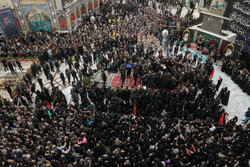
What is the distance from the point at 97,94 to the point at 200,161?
27.4ft

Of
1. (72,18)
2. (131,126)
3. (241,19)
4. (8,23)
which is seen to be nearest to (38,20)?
(8,23)

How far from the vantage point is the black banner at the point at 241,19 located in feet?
63.4

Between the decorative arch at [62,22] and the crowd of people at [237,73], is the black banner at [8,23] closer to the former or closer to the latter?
the decorative arch at [62,22]

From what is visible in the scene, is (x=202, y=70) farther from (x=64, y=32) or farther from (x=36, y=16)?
(x=36, y=16)

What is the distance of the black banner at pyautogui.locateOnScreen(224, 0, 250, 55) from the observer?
1933 cm

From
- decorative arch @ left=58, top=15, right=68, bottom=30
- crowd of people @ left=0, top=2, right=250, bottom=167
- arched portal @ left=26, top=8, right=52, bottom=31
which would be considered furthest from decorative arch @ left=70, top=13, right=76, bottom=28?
crowd of people @ left=0, top=2, right=250, bottom=167

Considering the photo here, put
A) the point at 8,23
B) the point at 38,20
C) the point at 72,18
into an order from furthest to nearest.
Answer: the point at 38,20, the point at 72,18, the point at 8,23

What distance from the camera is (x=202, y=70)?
16.3m

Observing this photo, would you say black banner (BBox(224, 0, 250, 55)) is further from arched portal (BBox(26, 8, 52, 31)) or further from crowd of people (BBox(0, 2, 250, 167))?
arched portal (BBox(26, 8, 52, 31))

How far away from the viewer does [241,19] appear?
2012 centimetres

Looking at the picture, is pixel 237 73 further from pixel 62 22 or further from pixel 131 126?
pixel 62 22

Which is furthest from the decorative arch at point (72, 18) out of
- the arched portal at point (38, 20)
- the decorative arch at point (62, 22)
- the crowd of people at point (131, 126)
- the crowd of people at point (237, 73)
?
the crowd of people at point (237, 73)

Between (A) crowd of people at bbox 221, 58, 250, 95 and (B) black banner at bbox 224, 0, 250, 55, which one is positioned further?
(B) black banner at bbox 224, 0, 250, 55

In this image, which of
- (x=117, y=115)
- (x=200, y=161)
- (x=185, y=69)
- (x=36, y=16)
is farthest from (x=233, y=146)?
(x=36, y=16)
